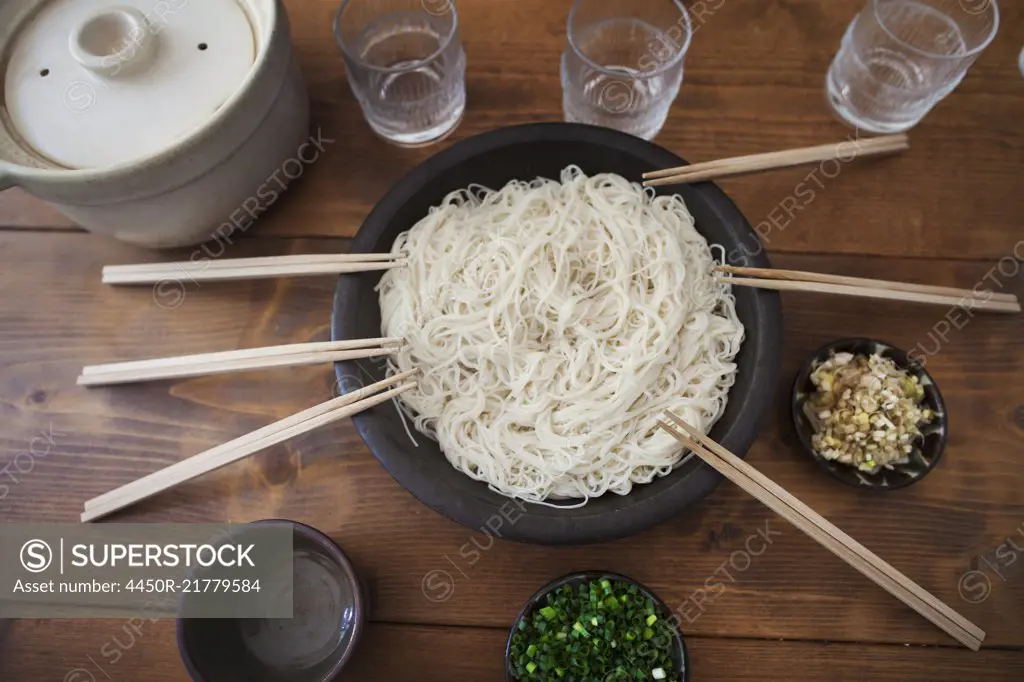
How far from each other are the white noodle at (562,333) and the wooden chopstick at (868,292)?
0.34ft

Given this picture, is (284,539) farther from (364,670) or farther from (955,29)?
(955,29)

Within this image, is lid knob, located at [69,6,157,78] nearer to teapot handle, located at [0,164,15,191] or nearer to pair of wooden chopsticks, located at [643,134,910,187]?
teapot handle, located at [0,164,15,191]

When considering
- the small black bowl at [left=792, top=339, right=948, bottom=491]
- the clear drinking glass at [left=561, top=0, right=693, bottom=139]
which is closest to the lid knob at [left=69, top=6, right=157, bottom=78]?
the clear drinking glass at [left=561, top=0, right=693, bottom=139]

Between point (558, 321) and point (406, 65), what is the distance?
797mm

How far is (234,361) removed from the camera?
1575 millimetres

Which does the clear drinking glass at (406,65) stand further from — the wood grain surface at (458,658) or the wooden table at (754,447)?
the wood grain surface at (458,658)

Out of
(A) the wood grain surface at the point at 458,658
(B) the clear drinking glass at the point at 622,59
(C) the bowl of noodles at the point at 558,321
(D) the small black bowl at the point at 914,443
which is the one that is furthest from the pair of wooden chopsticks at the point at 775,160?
(A) the wood grain surface at the point at 458,658

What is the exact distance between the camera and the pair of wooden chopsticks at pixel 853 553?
4.68ft

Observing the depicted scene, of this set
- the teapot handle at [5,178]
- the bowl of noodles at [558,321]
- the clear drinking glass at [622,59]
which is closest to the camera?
the teapot handle at [5,178]

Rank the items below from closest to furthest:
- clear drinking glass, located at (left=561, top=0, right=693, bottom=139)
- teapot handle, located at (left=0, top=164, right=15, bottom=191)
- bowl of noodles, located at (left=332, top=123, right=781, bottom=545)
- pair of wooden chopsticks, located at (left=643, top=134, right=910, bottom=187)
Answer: teapot handle, located at (left=0, top=164, right=15, bottom=191) < bowl of noodles, located at (left=332, top=123, right=781, bottom=545) < pair of wooden chopsticks, located at (left=643, top=134, right=910, bottom=187) < clear drinking glass, located at (left=561, top=0, right=693, bottom=139)

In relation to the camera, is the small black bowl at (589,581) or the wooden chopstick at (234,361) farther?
the wooden chopstick at (234,361)

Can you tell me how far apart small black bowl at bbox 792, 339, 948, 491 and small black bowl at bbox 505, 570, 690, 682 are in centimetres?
48

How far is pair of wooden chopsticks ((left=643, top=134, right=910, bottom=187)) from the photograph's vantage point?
5.15 ft

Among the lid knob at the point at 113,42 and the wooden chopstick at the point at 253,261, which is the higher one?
the lid knob at the point at 113,42
